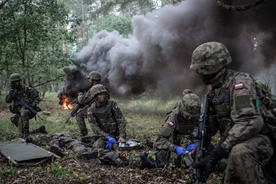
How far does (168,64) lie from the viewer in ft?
45.2

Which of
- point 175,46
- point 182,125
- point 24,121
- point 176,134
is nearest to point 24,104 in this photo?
point 24,121

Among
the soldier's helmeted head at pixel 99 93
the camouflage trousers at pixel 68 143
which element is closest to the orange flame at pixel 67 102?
the camouflage trousers at pixel 68 143

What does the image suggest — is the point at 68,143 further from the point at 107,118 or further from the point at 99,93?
the point at 99,93

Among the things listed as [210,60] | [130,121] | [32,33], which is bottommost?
[130,121]

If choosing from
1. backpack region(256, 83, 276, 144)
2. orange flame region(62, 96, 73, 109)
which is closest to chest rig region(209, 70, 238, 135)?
backpack region(256, 83, 276, 144)

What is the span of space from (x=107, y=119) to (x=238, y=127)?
4756 mm

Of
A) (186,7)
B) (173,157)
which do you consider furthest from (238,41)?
(173,157)

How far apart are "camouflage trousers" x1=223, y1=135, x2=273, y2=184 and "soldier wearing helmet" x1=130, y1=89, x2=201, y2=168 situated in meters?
1.79

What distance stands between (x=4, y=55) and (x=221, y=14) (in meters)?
10.6

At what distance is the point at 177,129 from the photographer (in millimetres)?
6109

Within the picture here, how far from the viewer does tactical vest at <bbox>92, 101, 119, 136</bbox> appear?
786cm

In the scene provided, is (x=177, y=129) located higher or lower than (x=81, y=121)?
higher

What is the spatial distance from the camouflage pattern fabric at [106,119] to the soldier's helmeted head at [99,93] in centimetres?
20

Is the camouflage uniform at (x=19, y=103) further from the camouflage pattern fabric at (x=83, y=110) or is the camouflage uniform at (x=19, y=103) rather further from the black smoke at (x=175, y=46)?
the black smoke at (x=175, y=46)
